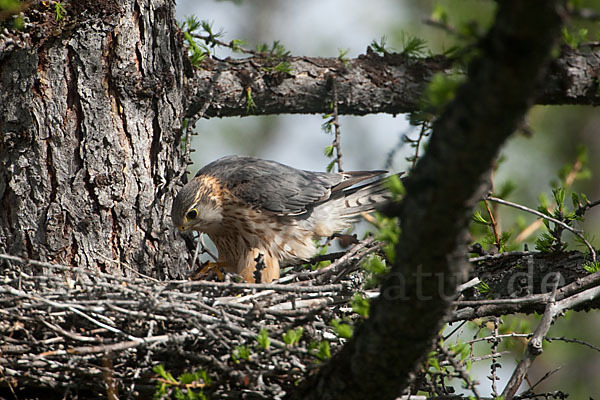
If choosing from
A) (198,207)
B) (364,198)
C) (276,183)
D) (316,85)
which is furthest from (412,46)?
(198,207)

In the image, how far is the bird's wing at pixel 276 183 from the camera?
437 cm

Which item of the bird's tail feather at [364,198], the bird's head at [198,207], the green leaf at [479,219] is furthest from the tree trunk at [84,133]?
the green leaf at [479,219]

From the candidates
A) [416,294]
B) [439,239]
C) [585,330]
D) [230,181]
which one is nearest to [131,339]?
[416,294]

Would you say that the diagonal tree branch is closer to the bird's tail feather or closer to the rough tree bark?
the rough tree bark

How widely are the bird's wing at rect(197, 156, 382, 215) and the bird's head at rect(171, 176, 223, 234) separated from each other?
0.52ft

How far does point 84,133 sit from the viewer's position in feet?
11.3

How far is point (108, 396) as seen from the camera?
2586 millimetres

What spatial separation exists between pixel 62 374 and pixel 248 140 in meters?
8.92

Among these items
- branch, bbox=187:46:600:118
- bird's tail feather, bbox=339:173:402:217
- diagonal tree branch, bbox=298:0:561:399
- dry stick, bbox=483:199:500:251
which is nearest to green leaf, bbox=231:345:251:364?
diagonal tree branch, bbox=298:0:561:399

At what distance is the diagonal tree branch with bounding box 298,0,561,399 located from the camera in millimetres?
1452

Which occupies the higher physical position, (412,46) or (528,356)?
(412,46)

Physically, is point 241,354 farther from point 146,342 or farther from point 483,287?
point 483,287

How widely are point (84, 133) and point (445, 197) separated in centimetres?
243

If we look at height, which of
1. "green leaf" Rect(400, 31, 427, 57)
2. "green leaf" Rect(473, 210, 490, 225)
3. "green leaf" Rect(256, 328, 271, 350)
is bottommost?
"green leaf" Rect(256, 328, 271, 350)
